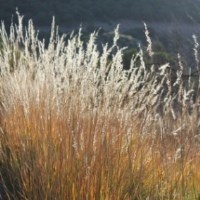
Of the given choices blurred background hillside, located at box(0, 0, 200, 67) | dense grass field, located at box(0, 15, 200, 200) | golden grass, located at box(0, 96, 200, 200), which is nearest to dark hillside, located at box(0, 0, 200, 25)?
blurred background hillside, located at box(0, 0, 200, 67)

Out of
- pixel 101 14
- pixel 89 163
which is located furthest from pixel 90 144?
pixel 101 14

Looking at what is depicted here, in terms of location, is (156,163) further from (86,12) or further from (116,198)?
(86,12)

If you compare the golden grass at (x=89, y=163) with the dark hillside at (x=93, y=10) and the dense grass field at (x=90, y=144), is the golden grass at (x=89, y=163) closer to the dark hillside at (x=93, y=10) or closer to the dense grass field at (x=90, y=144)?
the dense grass field at (x=90, y=144)

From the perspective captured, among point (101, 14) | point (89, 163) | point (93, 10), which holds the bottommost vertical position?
point (101, 14)

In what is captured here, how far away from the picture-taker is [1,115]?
167 inches

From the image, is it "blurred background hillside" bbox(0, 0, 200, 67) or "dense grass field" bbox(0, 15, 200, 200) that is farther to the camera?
"blurred background hillside" bbox(0, 0, 200, 67)

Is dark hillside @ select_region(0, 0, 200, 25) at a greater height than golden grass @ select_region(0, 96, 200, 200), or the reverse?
golden grass @ select_region(0, 96, 200, 200)

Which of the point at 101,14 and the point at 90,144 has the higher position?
the point at 90,144

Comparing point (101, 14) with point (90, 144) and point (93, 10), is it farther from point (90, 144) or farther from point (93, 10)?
point (90, 144)

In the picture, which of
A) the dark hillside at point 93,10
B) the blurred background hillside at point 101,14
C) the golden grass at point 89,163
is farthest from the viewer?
the dark hillside at point 93,10

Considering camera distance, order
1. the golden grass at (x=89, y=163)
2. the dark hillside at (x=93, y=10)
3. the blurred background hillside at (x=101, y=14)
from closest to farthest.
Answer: the golden grass at (x=89, y=163) < the blurred background hillside at (x=101, y=14) < the dark hillside at (x=93, y=10)

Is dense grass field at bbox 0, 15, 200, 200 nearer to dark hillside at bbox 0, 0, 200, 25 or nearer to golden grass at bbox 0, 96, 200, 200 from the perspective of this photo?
golden grass at bbox 0, 96, 200, 200

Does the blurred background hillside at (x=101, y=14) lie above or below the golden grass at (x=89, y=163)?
below

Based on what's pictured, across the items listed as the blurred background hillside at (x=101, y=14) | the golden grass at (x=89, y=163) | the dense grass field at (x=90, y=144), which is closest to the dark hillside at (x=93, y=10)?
the blurred background hillside at (x=101, y=14)
